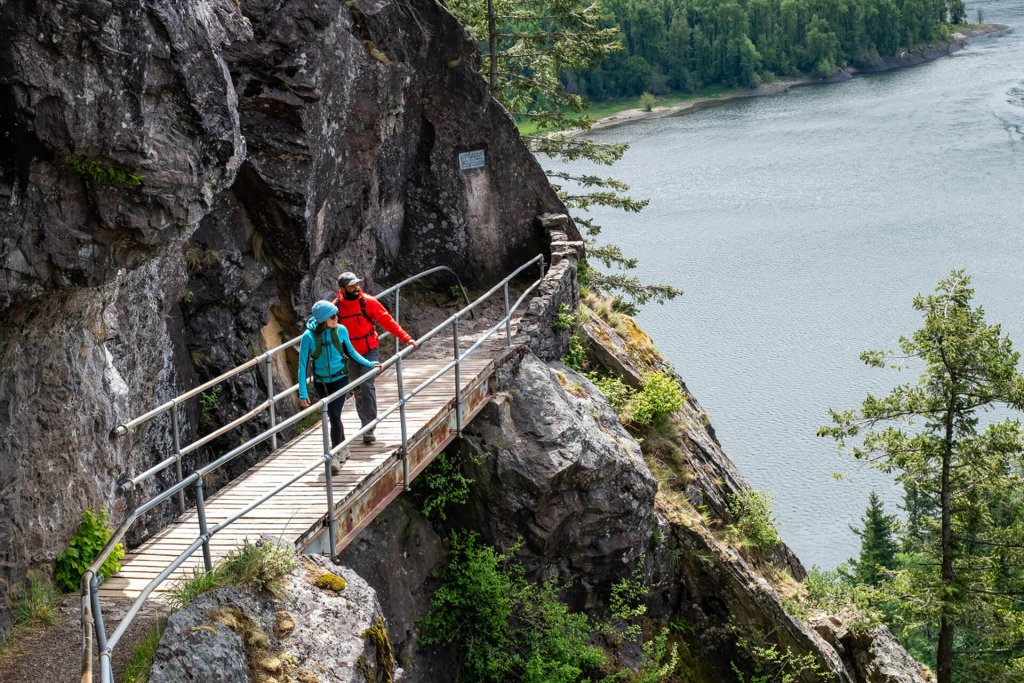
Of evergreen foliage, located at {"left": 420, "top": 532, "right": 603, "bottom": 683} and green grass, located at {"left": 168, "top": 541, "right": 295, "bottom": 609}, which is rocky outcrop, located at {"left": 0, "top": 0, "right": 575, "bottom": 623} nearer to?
green grass, located at {"left": 168, "top": 541, "right": 295, "bottom": 609}

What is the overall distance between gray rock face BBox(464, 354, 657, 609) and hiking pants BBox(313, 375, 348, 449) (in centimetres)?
288

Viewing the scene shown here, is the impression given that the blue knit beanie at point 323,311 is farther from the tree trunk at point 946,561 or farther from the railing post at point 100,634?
the tree trunk at point 946,561

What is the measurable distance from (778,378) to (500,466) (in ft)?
95.5

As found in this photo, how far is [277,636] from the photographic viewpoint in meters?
7.78

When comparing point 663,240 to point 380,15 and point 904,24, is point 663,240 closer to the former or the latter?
point 380,15

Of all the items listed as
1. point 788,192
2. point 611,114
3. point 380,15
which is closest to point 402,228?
point 380,15

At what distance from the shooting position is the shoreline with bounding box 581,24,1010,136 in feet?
262

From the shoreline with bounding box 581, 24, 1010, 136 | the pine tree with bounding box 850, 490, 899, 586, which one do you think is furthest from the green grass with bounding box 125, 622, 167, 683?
the shoreline with bounding box 581, 24, 1010, 136

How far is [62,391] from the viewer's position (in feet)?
30.3

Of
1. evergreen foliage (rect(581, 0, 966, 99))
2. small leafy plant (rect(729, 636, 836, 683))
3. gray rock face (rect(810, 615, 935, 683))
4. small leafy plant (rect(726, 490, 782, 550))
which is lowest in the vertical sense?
gray rock face (rect(810, 615, 935, 683))

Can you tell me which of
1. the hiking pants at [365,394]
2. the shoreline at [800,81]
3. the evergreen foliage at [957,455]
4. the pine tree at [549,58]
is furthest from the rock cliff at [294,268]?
the shoreline at [800,81]

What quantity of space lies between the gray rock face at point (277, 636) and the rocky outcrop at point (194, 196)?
6.36 feet

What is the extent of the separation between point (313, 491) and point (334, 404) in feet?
2.85

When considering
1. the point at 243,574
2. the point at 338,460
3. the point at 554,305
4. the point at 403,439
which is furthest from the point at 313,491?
the point at 554,305
